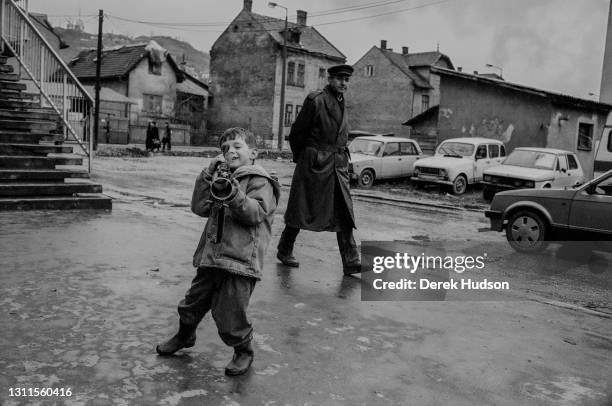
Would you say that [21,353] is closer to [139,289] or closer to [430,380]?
[139,289]

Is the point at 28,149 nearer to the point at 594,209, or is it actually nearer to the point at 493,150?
the point at 594,209

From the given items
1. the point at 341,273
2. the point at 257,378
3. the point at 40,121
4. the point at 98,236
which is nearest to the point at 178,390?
the point at 257,378

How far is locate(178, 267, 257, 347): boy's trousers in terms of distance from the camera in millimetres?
3475

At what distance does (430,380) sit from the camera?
3654 mm

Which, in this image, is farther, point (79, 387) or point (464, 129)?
point (464, 129)

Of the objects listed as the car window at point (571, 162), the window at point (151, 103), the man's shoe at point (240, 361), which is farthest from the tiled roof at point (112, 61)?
the man's shoe at point (240, 361)

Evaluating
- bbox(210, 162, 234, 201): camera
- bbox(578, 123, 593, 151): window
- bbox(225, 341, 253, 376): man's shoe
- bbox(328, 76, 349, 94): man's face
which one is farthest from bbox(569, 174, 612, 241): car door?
bbox(578, 123, 593, 151): window

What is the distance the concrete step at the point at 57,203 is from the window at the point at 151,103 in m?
A: 43.8

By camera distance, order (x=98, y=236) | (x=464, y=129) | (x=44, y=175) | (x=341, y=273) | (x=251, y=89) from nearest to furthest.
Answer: (x=341, y=273)
(x=98, y=236)
(x=44, y=175)
(x=464, y=129)
(x=251, y=89)

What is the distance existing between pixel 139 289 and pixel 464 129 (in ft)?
70.2

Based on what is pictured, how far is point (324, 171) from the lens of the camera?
244 inches

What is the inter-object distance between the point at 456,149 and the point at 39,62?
13.0m

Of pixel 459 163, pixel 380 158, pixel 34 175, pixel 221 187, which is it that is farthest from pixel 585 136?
pixel 221 187

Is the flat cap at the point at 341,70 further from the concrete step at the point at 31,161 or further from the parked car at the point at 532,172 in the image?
the parked car at the point at 532,172
